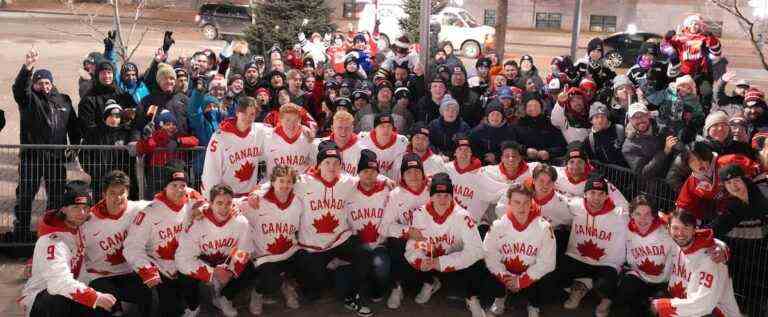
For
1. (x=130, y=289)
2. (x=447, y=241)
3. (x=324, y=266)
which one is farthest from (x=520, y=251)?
(x=130, y=289)

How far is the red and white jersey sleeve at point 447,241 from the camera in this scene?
7.21 meters

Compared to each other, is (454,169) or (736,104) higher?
(736,104)

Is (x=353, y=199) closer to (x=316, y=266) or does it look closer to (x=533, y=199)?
(x=316, y=266)

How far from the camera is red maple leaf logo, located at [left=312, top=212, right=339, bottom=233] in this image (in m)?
7.45

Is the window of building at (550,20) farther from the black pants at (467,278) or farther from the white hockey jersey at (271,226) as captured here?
the white hockey jersey at (271,226)

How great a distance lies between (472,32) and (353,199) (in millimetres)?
24188

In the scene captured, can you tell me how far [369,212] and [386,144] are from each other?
3.40ft

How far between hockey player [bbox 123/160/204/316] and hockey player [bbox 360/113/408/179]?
2.12 meters

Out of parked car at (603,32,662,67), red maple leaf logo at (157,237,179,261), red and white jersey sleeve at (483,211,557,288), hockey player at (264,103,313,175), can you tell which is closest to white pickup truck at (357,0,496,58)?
parked car at (603,32,662,67)

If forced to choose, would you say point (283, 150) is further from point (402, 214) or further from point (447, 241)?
point (447, 241)

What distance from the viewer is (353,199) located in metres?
7.62

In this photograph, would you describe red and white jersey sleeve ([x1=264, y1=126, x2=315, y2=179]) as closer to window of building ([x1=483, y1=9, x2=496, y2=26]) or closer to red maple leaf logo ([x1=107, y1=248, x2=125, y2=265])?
red maple leaf logo ([x1=107, y1=248, x2=125, y2=265])

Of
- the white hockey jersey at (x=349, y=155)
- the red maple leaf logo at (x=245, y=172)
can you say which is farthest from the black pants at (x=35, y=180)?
the white hockey jersey at (x=349, y=155)

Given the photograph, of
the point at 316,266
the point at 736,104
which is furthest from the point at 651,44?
the point at 316,266
